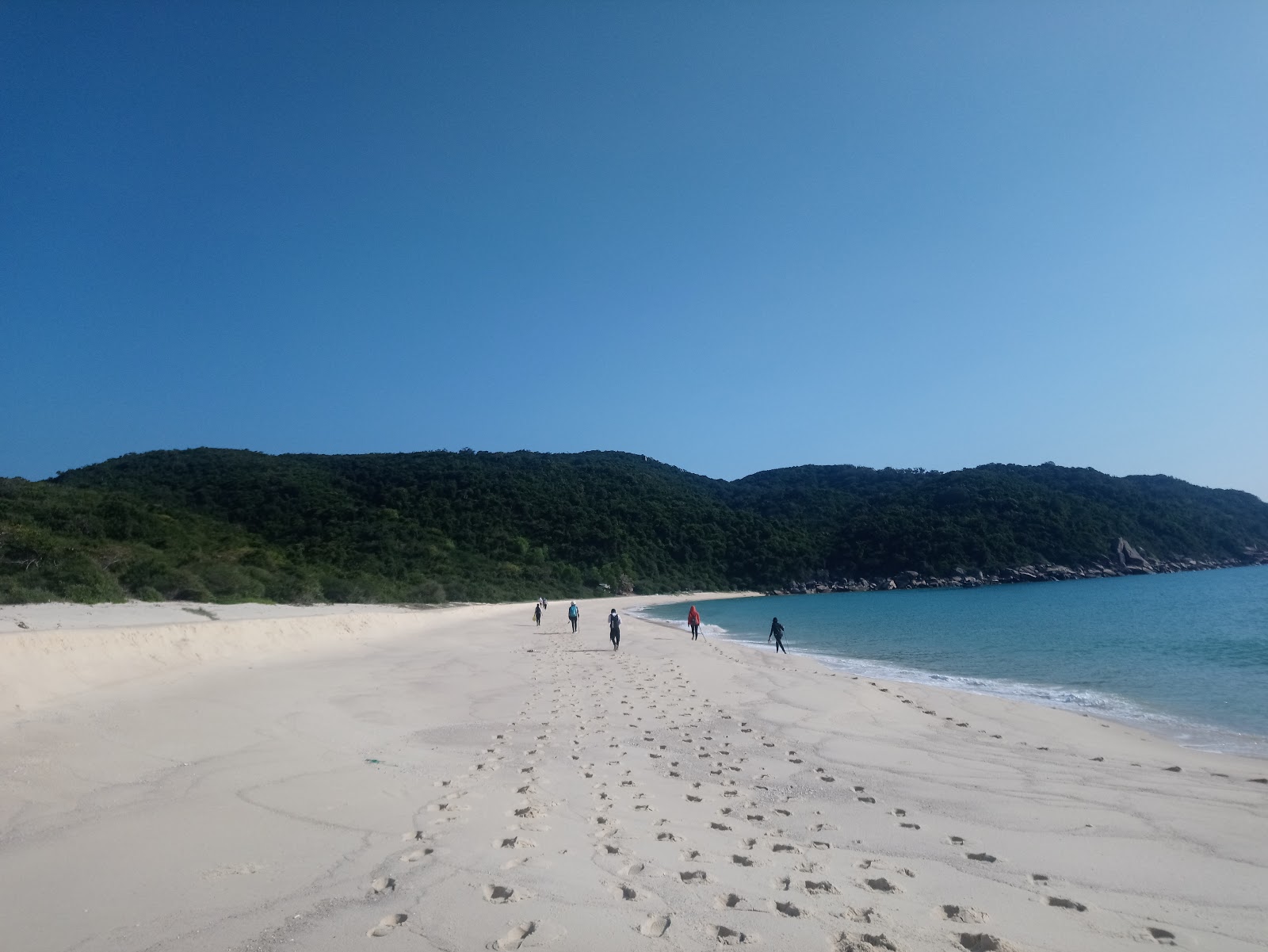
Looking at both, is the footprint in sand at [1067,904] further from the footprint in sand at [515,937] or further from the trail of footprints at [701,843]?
the footprint in sand at [515,937]

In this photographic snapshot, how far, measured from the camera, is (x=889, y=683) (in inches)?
575

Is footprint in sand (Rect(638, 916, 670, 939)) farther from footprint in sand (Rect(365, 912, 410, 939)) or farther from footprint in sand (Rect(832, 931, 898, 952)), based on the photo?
footprint in sand (Rect(365, 912, 410, 939))

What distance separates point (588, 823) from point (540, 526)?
76.8 m

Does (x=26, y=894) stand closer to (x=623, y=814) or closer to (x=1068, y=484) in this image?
(x=623, y=814)

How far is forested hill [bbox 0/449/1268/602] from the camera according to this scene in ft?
109

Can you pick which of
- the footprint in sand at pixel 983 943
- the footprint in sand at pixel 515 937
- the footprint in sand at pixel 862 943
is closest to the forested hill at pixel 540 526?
the footprint in sand at pixel 515 937

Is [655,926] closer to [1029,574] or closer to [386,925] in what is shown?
[386,925]

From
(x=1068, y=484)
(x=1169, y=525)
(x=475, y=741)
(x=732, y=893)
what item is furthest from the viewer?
(x=1068, y=484)

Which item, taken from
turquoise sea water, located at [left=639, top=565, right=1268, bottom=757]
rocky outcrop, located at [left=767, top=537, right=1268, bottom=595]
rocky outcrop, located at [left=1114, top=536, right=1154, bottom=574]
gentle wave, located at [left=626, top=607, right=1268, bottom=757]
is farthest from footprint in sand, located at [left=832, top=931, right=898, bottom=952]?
rocky outcrop, located at [left=1114, top=536, right=1154, bottom=574]

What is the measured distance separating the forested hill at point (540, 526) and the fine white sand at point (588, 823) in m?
18.6

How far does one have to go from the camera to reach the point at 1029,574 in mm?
85625

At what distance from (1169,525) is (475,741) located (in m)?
115

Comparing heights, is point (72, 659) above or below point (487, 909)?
above

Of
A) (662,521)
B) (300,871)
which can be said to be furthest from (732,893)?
(662,521)
